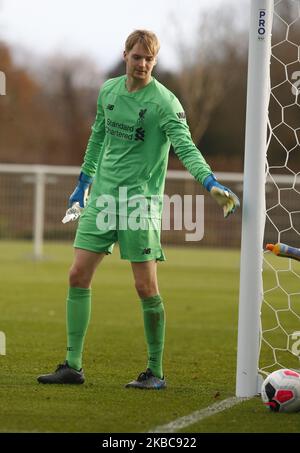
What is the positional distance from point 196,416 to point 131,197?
1458 millimetres

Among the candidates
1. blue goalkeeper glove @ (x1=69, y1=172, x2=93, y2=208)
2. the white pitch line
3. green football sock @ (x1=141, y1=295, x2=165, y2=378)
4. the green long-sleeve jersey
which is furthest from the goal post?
blue goalkeeper glove @ (x1=69, y1=172, x2=93, y2=208)

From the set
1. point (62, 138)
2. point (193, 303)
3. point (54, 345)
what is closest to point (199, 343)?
point (54, 345)

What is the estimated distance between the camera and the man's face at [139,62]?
19.2ft

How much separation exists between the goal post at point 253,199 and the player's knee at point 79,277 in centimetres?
94

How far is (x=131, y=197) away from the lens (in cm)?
604

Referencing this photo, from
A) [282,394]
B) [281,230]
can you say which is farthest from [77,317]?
[281,230]

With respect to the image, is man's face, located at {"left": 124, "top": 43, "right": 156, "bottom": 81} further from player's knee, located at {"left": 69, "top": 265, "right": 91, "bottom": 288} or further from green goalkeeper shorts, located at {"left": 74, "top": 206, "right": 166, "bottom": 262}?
player's knee, located at {"left": 69, "top": 265, "right": 91, "bottom": 288}

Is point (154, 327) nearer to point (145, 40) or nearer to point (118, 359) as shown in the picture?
point (118, 359)

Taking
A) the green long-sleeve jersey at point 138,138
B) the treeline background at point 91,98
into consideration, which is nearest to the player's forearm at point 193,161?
the green long-sleeve jersey at point 138,138

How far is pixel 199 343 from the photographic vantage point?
8.46m
